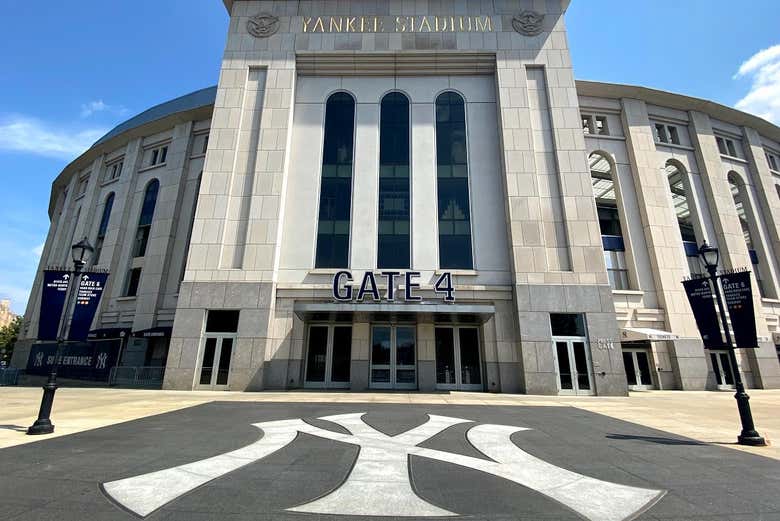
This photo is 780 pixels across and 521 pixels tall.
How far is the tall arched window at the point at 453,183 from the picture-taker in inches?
824

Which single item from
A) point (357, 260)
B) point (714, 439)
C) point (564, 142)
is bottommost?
point (714, 439)

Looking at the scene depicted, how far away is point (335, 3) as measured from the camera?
2469 centimetres

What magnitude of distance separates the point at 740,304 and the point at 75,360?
3751 centimetres

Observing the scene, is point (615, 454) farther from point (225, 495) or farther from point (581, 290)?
point (581, 290)

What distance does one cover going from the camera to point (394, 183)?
22.3 meters

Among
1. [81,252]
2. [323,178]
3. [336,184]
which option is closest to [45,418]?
[81,252]

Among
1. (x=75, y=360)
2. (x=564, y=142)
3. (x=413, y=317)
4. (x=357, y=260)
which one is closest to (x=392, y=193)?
(x=357, y=260)

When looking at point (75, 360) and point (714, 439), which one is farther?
point (75, 360)

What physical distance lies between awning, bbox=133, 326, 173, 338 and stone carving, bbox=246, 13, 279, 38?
70.3ft

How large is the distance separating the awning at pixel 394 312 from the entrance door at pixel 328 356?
0.89m

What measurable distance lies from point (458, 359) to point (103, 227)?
35359 millimetres

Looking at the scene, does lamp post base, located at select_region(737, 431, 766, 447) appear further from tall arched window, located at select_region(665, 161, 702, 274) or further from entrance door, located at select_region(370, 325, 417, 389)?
tall arched window, located at select_region(665, 161, 702, 274)

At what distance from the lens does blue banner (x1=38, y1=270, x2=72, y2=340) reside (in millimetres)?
10539

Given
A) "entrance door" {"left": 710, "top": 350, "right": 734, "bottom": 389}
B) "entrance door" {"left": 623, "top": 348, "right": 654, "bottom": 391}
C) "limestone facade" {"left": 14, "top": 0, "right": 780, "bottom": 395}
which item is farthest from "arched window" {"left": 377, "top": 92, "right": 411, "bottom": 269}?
"entrance door" {"left": 710, "top": 350, "right": 734, "bottom": 389}
